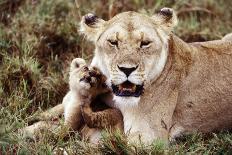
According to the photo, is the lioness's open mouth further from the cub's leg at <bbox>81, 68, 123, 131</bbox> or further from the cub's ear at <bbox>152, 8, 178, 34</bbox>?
the cub's ear at <bbox>152, 8, 178, 34</bbox>

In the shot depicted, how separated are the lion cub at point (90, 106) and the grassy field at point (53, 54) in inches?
7.3

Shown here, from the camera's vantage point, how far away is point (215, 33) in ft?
23.3

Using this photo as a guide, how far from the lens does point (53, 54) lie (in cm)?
657

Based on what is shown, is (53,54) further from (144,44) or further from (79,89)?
(144,44)

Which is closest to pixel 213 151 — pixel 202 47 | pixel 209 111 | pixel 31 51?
pixel 209 111

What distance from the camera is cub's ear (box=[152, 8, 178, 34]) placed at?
16.5 feet

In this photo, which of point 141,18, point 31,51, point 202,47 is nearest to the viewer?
point 141,18

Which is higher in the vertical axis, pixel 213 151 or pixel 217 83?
pixel 217 83

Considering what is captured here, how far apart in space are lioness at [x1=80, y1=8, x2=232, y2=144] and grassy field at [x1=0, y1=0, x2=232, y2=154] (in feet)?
0.63

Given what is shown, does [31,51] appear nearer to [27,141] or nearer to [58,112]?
[58,112]

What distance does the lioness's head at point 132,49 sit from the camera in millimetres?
4586

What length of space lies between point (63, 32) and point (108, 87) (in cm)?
193

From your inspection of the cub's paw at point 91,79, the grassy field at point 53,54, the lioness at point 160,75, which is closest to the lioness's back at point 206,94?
the lioness at point 160,75

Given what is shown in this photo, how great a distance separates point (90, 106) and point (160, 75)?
62cm
